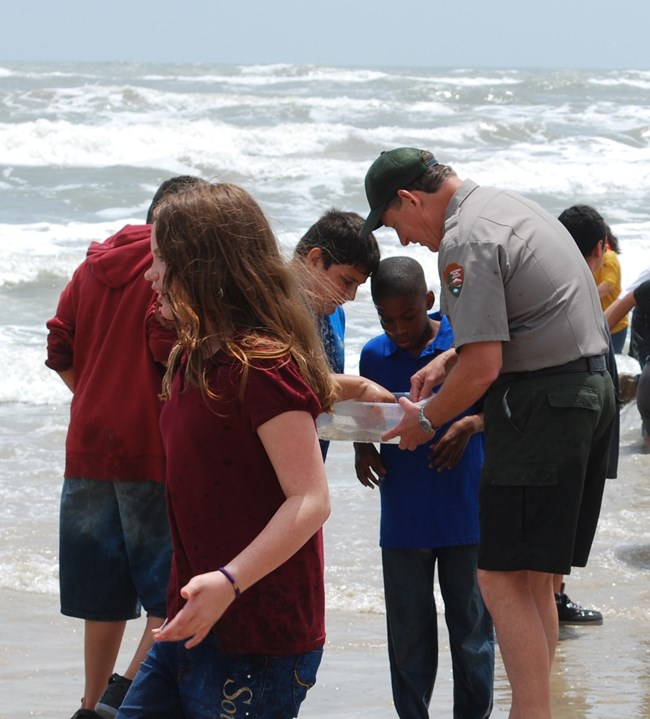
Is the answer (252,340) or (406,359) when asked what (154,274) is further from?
(406,359)

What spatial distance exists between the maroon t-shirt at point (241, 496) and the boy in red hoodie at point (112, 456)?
125 cm

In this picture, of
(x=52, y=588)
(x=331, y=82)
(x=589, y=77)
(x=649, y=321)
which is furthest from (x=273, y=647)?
(x=589, y=77)

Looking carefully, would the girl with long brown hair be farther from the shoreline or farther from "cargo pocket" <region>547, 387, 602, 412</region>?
the shoreline

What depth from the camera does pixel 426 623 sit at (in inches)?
147

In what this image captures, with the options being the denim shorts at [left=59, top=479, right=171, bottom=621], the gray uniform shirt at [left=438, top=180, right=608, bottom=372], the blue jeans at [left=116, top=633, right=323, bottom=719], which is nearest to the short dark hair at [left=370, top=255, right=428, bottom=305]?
the gray uniform shirt at [left=438, top=180, right=608, bottom=372]

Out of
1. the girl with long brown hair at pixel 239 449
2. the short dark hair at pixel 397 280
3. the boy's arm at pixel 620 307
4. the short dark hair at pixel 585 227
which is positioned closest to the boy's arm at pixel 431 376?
the short dark hair at pixel 397 280

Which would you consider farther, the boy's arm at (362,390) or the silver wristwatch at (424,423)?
the boy's arm at (362,390)

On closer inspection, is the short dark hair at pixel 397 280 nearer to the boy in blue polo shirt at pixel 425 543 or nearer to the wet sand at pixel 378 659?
the boy in blue polo shirt at pixel 425 543

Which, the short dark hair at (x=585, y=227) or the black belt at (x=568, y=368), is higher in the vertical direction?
the black belt at (x=568, y=368)

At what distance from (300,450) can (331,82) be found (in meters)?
41.8

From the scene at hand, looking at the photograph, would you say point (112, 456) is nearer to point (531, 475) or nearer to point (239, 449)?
point (531, 475)

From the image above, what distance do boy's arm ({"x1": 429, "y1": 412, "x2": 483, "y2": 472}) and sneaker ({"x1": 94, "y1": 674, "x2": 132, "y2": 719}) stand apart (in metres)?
1.15

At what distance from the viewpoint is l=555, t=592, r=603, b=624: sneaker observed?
206 inches

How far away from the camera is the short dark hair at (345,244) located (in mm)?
3793
